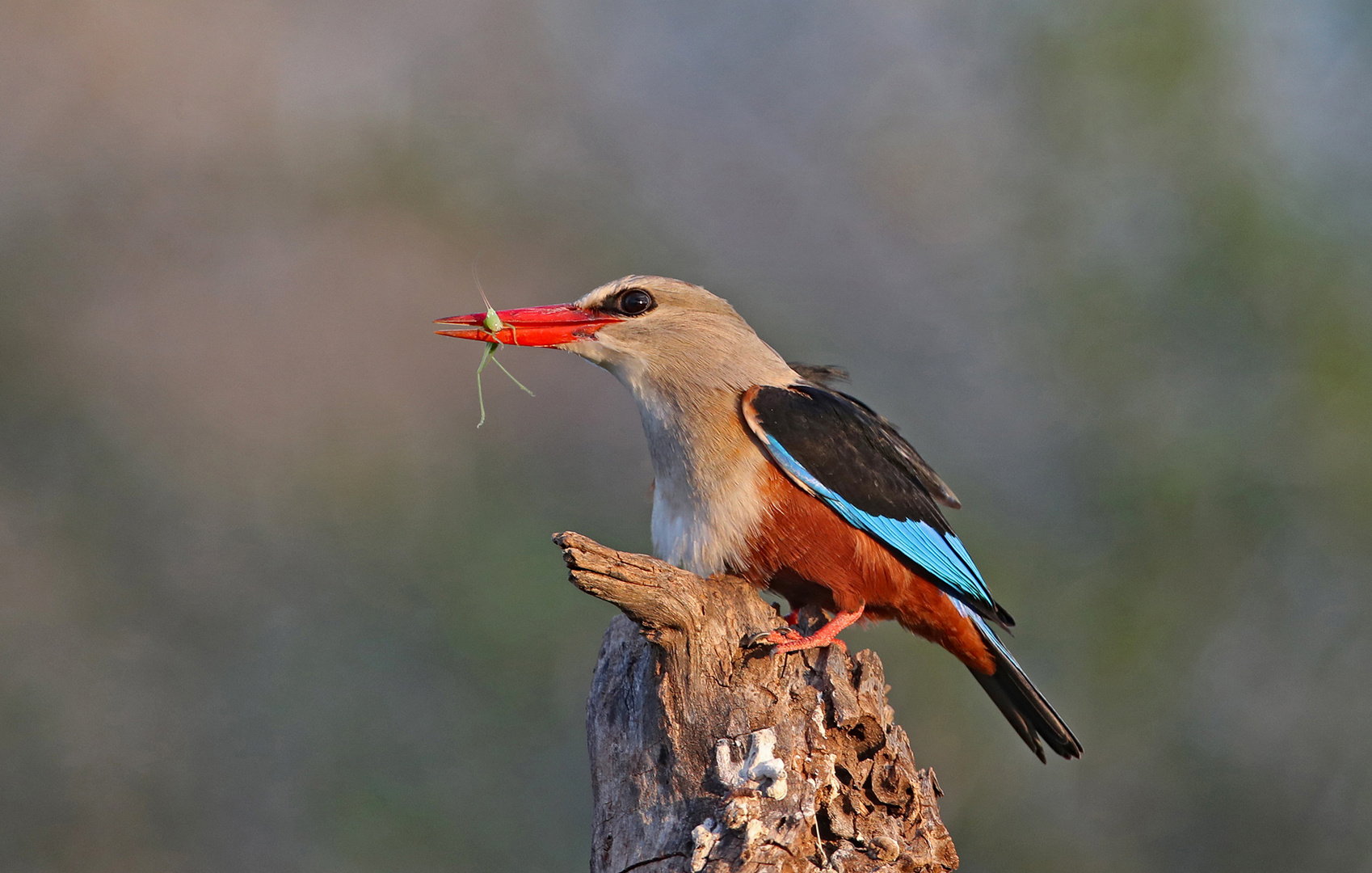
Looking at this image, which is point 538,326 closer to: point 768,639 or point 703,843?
point 768,639

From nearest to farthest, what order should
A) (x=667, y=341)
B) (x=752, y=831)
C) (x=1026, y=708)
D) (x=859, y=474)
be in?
1. (x=752, y=831)
2. (x=859, y=474)
3. (x=667, y=341)
4. (x=1026, y=708)

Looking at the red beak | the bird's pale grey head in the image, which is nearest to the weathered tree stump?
the bird's pale grey head

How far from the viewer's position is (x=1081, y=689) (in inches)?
303

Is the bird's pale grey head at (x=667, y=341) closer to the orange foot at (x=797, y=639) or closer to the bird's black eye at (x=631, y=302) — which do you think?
the bird's black eye at (x=631, y=302)

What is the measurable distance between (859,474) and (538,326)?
1348 millimetres

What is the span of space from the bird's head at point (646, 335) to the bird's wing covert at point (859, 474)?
183 millimetres

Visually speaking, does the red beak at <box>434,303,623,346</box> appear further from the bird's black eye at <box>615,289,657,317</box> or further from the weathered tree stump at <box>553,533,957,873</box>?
the weathered tree stump at <box>553,533,957,873</box>

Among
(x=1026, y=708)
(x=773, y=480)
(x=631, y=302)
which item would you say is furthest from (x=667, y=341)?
(x=1026, y=708)

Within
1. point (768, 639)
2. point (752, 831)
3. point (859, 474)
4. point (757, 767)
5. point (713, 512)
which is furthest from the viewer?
point (859, 474)

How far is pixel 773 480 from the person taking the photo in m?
3.85

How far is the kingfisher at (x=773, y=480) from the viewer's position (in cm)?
379

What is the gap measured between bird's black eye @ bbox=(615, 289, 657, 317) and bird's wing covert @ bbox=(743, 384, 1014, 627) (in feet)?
1.85

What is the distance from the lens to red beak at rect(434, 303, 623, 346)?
13.0ft

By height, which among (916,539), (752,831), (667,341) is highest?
(667,341)
